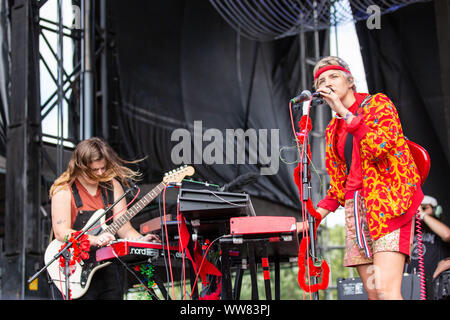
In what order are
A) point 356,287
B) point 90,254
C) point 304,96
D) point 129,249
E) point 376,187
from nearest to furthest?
point 376,187
point 304,96
point 129,249
point 90,254
point 356,287

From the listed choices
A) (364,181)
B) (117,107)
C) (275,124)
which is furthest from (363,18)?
(364,181)

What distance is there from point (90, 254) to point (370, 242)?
1.91 meters

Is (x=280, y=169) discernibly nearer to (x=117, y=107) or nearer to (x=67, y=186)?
(x=117, y=107)

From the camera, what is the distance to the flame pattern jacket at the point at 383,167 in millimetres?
2426

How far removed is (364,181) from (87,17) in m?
4.42

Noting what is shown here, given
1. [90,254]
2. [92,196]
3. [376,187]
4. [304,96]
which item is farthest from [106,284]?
[376,187]

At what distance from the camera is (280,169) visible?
264 inches

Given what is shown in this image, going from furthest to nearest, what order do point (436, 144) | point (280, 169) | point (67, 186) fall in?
1. point (280, 169)
2. point (436, 144)
3. point (67, 186)

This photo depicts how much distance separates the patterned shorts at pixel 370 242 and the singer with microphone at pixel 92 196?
1.49 metres

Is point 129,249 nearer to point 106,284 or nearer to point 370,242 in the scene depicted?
point 106,284

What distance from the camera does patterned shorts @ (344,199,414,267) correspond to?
7.86 ft

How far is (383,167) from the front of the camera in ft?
8.25

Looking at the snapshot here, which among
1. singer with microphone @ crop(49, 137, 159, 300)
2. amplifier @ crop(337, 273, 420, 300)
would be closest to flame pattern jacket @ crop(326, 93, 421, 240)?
singer with microphone @ crop(49, 137, 159, 300)

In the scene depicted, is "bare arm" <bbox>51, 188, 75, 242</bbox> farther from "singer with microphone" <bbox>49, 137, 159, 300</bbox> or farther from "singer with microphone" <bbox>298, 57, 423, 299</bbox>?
"singer with microphone" <bbox>298, 57, 423, 299</bbox>
